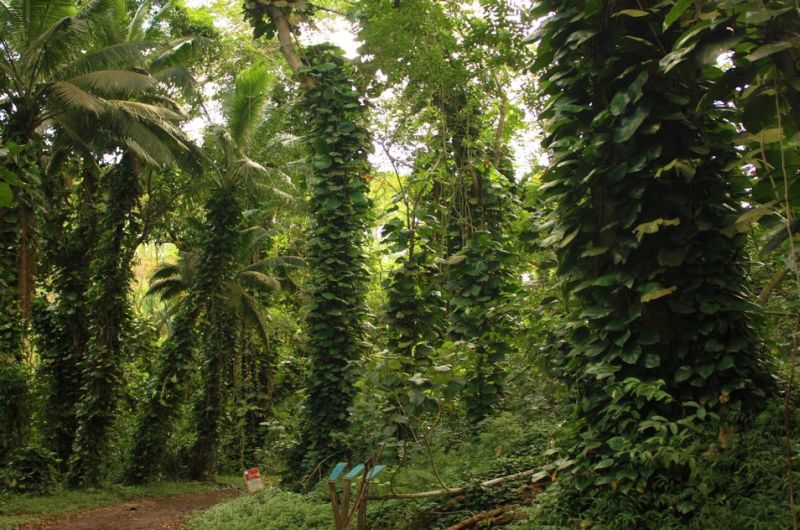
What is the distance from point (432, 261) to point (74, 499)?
7.86 metres

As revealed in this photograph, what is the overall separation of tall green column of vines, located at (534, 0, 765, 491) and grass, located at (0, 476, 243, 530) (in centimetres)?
880

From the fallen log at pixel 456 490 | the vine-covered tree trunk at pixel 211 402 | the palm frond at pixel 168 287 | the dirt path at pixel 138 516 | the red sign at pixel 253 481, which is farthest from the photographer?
the palm frond at pixel 168 287

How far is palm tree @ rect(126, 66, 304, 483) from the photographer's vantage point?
14.9 metres

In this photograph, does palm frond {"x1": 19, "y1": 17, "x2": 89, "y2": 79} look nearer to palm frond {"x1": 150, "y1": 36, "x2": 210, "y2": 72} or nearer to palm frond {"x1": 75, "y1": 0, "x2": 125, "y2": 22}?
palm frond {"x1": 75, "y1": 0, "x2": 125, "y2": 22}

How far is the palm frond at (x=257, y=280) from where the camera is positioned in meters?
17.5

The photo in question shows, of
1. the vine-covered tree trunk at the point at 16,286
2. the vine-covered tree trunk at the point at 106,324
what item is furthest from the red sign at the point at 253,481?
the vine-covered tree trunk at the point at 106,324

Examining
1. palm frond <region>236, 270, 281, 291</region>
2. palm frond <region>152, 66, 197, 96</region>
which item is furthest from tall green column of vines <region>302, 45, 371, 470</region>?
palm frond <region>236, 270, 281, 291</region>

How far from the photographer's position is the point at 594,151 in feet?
14.8

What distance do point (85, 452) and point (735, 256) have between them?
12.7m

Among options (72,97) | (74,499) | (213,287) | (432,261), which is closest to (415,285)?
(432,261)

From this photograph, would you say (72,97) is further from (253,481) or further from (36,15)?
(253,481)

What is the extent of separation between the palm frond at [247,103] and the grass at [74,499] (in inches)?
294

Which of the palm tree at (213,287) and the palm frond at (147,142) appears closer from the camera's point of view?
the palm frond at (147,142)

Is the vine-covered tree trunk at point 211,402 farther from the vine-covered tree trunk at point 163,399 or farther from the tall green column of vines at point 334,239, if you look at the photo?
the tall green column of vines at point 334,239
